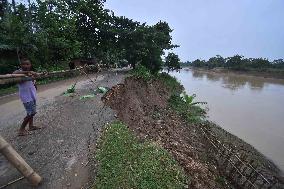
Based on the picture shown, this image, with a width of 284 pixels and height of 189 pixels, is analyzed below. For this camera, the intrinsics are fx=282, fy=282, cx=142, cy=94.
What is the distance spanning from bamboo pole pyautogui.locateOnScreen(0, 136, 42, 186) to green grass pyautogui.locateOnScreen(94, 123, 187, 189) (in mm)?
1138

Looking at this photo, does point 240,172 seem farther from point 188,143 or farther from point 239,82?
point 239,82

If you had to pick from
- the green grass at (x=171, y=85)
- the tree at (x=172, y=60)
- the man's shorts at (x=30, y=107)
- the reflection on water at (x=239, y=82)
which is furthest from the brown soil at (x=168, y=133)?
the reflection on water at (x=239, y=82)

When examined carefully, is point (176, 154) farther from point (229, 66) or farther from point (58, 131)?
point (229, 66)

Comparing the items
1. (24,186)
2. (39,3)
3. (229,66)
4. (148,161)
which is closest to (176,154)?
(148,161)

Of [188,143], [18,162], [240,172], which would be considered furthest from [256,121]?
[18,162]

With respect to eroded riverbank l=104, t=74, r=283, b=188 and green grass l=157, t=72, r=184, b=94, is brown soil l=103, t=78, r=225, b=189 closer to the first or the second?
eroded riverbank l=104, t=74, r=283, b=188

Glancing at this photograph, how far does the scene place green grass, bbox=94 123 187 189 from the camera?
570 cm

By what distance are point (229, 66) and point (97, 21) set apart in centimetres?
6004

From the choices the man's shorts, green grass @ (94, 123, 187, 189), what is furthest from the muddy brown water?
the man's shorts

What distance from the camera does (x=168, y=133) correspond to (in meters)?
11.7

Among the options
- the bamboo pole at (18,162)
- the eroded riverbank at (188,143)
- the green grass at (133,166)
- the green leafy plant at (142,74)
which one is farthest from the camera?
the green leafy plant at (142,74)

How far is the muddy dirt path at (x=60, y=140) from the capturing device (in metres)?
5.70

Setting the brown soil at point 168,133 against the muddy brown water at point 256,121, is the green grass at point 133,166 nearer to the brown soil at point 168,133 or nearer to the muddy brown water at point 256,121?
the brown soil at point 168,133

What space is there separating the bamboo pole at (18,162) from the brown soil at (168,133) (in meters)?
3.46
